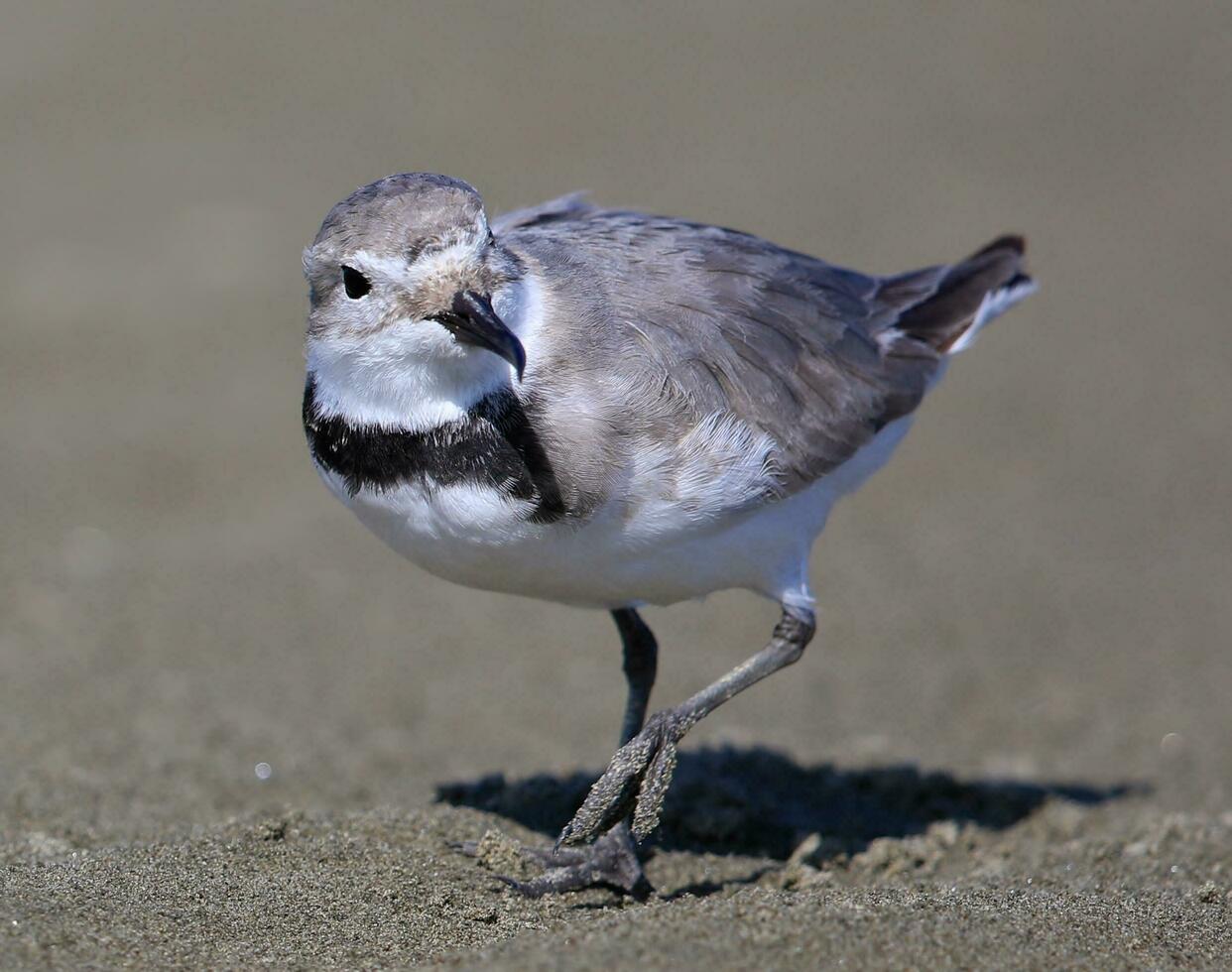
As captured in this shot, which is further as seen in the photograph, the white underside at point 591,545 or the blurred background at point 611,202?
the blurred background at point 611,202

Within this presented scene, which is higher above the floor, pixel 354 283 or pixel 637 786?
pixel 354 283

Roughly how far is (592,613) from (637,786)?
12.6ft

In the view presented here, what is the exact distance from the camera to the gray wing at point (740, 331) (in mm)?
5215

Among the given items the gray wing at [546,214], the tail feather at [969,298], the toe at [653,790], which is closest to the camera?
the toe at [653,790]

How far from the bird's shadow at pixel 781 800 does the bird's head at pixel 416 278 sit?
77.2 inches

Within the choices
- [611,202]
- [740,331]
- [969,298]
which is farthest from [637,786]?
[611,202]

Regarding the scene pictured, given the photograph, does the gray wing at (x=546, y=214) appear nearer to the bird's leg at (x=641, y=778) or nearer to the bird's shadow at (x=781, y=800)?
the bird's leg at (x=641, y=778)

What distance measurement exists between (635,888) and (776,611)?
387 centimetres

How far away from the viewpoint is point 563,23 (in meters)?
14.8

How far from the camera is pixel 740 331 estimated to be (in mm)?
→ 5598

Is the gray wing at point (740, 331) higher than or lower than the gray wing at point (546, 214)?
lower

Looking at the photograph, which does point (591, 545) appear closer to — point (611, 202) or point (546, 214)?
point (546, 214)

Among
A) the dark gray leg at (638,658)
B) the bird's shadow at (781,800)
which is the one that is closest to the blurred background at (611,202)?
the bird's shadow at (781,800)

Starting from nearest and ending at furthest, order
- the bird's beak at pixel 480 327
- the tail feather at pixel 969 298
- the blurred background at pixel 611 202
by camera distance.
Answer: the bird's beak at pixel 480 327, the tail feather at pixel 969 298, the blurred background at pixel 611 202
